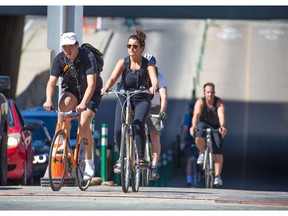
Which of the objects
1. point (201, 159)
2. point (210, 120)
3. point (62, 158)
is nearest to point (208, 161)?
point (201, 159)

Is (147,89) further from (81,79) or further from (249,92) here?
(249,92)

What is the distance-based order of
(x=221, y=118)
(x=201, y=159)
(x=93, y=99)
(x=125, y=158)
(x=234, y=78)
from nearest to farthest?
(x=125, y=158) → (x=93, y=99) → (x=221, y=118) → (x=201, y=159) → (x=234, y=78)

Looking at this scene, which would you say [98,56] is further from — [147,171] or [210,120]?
[210,120]

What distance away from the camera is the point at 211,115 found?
2114 cm

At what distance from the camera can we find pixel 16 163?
20516 mm

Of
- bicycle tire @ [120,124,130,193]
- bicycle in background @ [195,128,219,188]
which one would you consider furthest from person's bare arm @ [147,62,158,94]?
bicycle in background @ [195,128,219,188]

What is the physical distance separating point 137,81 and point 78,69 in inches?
32.3

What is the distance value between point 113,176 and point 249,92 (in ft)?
112

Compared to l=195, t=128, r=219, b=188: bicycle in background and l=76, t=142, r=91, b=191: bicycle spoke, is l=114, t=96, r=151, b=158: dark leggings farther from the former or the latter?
l=195, t=128, r=219, b=188: bicycle in background

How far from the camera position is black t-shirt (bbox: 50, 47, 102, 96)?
14891 mm

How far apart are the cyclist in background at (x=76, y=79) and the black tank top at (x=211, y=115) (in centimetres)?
605

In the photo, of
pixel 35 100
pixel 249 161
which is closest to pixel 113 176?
pixel 249 161
